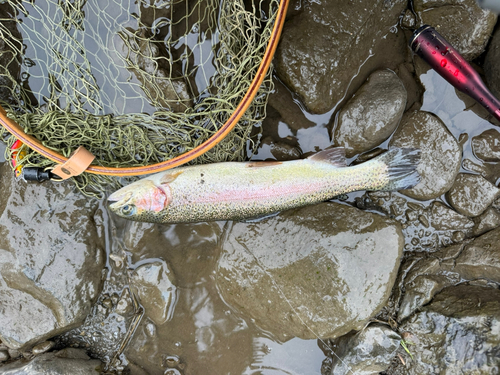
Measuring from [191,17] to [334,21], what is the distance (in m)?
1.20

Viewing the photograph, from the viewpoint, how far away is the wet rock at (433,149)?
8.89 feet

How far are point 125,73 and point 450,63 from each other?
2.63m

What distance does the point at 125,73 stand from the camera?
8.09 feet

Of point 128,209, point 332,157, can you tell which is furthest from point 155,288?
point 332,157

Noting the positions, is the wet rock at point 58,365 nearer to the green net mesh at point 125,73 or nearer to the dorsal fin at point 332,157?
the green net mesh at point 125,73

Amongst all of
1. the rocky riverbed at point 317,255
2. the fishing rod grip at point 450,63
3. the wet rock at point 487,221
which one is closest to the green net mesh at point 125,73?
the rocky riverbed at point 317,255

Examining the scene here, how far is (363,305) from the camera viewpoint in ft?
8.57

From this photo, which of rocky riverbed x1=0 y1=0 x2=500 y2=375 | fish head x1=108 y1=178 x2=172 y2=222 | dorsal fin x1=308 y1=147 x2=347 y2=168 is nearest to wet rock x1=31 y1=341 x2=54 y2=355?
rocky riverbed x1=0 y1=0 x2=500 y2=375

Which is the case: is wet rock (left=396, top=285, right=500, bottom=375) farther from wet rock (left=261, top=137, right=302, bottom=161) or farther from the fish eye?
the fish eye

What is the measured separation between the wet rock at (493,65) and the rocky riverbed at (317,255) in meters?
0.01

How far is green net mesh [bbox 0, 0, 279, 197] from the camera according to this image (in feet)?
7.68

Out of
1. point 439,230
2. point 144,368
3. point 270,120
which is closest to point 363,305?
point 439,230

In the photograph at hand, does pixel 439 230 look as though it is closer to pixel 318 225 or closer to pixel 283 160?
pixel 318 225

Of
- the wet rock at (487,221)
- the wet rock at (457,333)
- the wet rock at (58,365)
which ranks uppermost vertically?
the wet rock at (487,221)
